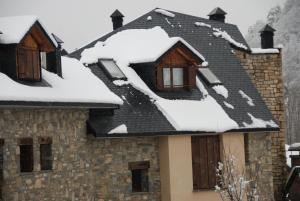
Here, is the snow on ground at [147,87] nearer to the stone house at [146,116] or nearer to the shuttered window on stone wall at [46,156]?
the stone house at [146,116]

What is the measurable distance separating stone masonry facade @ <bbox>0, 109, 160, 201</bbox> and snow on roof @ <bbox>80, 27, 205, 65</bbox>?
331cm

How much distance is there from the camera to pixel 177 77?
28.1 metres

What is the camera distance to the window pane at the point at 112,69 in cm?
2714

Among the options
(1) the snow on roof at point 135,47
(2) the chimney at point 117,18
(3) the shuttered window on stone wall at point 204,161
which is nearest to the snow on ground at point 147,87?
(1) the snow on roof at point 135,47

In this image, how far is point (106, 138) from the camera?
971 inches

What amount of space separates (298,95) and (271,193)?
45.9 meters

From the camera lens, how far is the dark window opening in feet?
73.7

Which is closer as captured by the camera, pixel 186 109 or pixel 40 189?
pixel 40 189

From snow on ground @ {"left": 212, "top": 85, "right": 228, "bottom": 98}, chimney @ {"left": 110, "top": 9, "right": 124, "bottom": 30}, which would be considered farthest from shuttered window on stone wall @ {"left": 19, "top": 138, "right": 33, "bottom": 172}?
chimney @ {"left": 110, "top": 9, "right": 124, "bottom": 30}

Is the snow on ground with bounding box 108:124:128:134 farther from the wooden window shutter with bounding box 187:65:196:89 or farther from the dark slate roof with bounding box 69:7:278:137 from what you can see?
the wooden window shutter with bounding box 187:65:196:89

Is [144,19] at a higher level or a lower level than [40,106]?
higher

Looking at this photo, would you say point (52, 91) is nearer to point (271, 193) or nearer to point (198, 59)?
point (198, 59)

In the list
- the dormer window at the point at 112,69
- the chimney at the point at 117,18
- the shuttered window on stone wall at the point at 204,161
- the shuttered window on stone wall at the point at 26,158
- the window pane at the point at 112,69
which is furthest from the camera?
the chimney at the point at 117,18

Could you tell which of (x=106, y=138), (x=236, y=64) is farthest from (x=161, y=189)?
(x=236, y=64)
